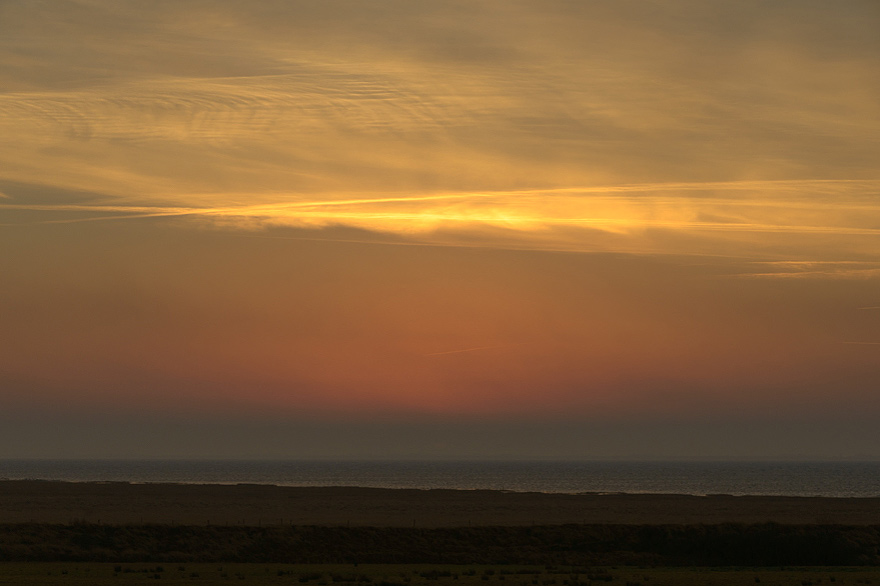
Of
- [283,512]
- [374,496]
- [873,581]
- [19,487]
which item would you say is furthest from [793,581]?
[19,487]

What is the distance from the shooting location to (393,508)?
303 ft

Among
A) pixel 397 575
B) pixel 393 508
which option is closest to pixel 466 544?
pixel 397 575

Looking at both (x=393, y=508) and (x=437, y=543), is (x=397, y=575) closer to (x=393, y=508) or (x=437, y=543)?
(x=437, y=543)

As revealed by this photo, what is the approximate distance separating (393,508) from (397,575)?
4754 centimetres

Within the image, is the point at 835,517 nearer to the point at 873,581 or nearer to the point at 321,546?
the point at 873,581

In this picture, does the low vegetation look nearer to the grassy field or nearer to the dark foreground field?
the dark foreground field

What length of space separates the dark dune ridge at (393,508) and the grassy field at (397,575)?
691 inches

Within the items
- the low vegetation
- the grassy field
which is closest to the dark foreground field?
the low vegetation

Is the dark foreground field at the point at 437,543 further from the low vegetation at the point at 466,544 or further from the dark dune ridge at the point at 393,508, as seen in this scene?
the dark dune ridge at the point at 393,508

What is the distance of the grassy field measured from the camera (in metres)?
41.9

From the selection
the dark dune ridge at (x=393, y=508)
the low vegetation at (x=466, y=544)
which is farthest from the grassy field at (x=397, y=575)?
the dark dune ridge at (x=393, y=508)

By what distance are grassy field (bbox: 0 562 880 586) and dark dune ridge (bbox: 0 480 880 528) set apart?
17.6m

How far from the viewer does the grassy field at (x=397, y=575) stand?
41875 millimetres

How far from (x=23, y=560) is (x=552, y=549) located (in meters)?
32.4
